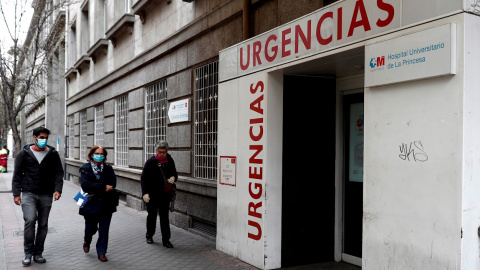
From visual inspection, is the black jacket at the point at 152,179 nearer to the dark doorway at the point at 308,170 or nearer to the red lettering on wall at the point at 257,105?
the red lettering on wall at the point at 257,105

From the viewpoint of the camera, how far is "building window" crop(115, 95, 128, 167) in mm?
13391

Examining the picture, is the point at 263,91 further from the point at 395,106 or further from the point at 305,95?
the point at 395,106

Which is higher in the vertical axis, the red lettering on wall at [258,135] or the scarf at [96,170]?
the red lettering on wall at [258,135]

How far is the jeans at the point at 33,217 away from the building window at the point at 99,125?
31.9ft

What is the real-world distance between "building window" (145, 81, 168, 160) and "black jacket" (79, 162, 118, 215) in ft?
12.5

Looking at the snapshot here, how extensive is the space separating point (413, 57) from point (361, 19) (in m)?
0.86

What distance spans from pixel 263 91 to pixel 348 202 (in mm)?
1969

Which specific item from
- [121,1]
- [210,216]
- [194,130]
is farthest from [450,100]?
[121,1]

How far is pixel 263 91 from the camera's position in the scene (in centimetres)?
599

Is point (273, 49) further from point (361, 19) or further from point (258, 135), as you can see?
point (361, 19)

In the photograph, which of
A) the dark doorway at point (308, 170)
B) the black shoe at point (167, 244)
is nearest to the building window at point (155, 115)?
the black shoe at point (167, 244)

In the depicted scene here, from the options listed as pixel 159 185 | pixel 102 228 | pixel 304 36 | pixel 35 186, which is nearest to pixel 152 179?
pixel 159 185

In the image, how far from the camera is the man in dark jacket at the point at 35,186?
6.42 m

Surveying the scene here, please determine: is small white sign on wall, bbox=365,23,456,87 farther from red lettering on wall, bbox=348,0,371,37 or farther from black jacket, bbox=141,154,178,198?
black jacket, bbox=141,154,178,198
